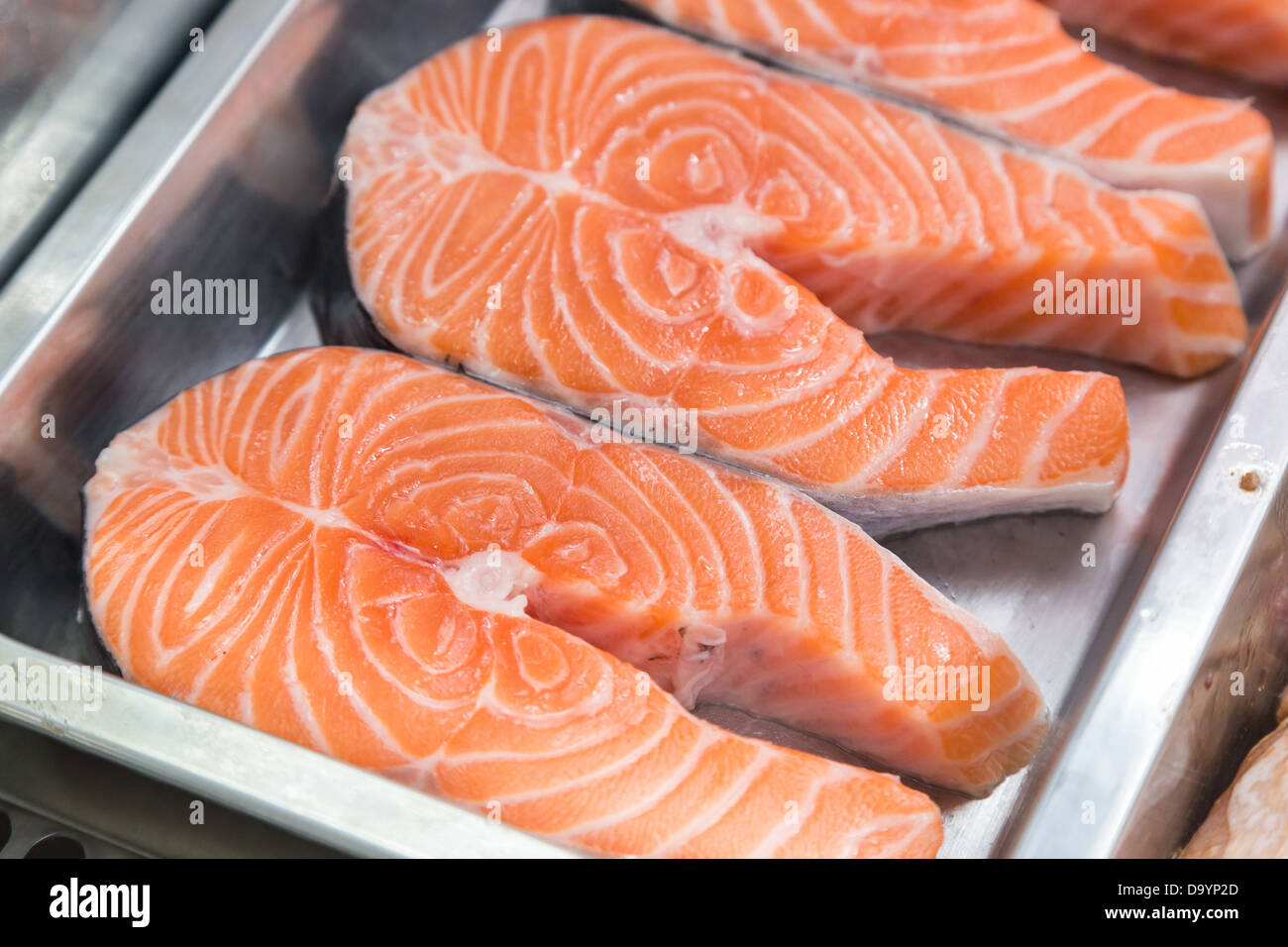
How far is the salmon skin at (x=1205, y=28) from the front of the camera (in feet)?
9.70

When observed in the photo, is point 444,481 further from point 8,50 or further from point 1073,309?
point 1073,309

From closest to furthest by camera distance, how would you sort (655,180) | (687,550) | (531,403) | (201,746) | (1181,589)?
(201,746) < (1181,589) < (687,550) < (531,403) < (655,180)

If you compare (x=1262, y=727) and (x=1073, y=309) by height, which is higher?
(x=1073, y=309)

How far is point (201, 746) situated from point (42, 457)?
919 mm

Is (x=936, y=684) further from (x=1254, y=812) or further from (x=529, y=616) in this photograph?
(x=529, y=616)

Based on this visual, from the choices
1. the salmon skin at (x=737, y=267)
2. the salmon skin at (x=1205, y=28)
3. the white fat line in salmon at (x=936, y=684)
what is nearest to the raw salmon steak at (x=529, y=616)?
the white fat line in salmon at (x=936, y=684)

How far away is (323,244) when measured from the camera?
108 inches

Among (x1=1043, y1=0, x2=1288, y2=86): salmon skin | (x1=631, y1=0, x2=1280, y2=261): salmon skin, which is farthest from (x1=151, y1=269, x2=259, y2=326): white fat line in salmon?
(x1=1043, y1=0, x2=1288, y2=86): salmon skin


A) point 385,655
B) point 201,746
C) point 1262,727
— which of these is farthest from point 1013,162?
point 201,746

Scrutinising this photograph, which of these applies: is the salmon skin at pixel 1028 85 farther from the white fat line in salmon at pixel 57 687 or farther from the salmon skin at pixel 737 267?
the white fat line in salmon at pixel 57 687

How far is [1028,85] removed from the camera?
2.79m

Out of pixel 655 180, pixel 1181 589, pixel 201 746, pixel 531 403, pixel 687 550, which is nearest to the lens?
pixel 201 746

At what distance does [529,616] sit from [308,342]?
1131 millimetres

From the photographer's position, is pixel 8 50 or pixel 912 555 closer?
pixel 8 50
